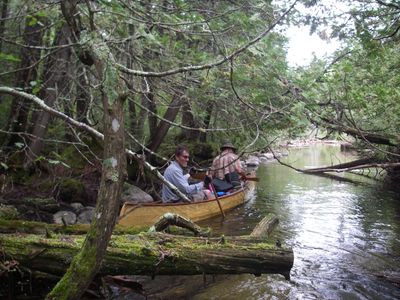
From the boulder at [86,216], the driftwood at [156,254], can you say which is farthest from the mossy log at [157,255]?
the boulder at [86,216]

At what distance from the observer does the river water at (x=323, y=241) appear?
17.2ft

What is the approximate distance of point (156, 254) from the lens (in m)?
4.22

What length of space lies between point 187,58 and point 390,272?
17.8 ft

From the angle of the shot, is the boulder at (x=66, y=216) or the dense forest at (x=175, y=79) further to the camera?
the boulder at (x=66, y=216)

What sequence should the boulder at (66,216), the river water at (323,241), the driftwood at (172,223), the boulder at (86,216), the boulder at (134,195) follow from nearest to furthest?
the driftwood at (172,223)
the river water at (323,241)
the boulder at (66,216)
the boulder at (86,216)
the boulder at (134,195)

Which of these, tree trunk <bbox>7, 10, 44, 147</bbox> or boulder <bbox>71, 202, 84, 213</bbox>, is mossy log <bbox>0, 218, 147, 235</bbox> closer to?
boulder <bbox>71, 202, 84, 213</bbox>

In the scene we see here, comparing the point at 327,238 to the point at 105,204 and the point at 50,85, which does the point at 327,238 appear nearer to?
the point at 105,204

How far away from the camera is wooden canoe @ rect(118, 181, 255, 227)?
7.52 m

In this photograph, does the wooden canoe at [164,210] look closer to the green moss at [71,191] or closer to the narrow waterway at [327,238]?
the narrow waterway at [327,238]

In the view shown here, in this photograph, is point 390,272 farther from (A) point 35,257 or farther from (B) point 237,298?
(A) point 35,257

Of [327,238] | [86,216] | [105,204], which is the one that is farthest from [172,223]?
[327,238]

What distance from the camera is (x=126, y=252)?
165 inches

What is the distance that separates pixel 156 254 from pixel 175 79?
4215mm

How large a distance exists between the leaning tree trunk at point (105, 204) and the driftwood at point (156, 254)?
1.34 m
